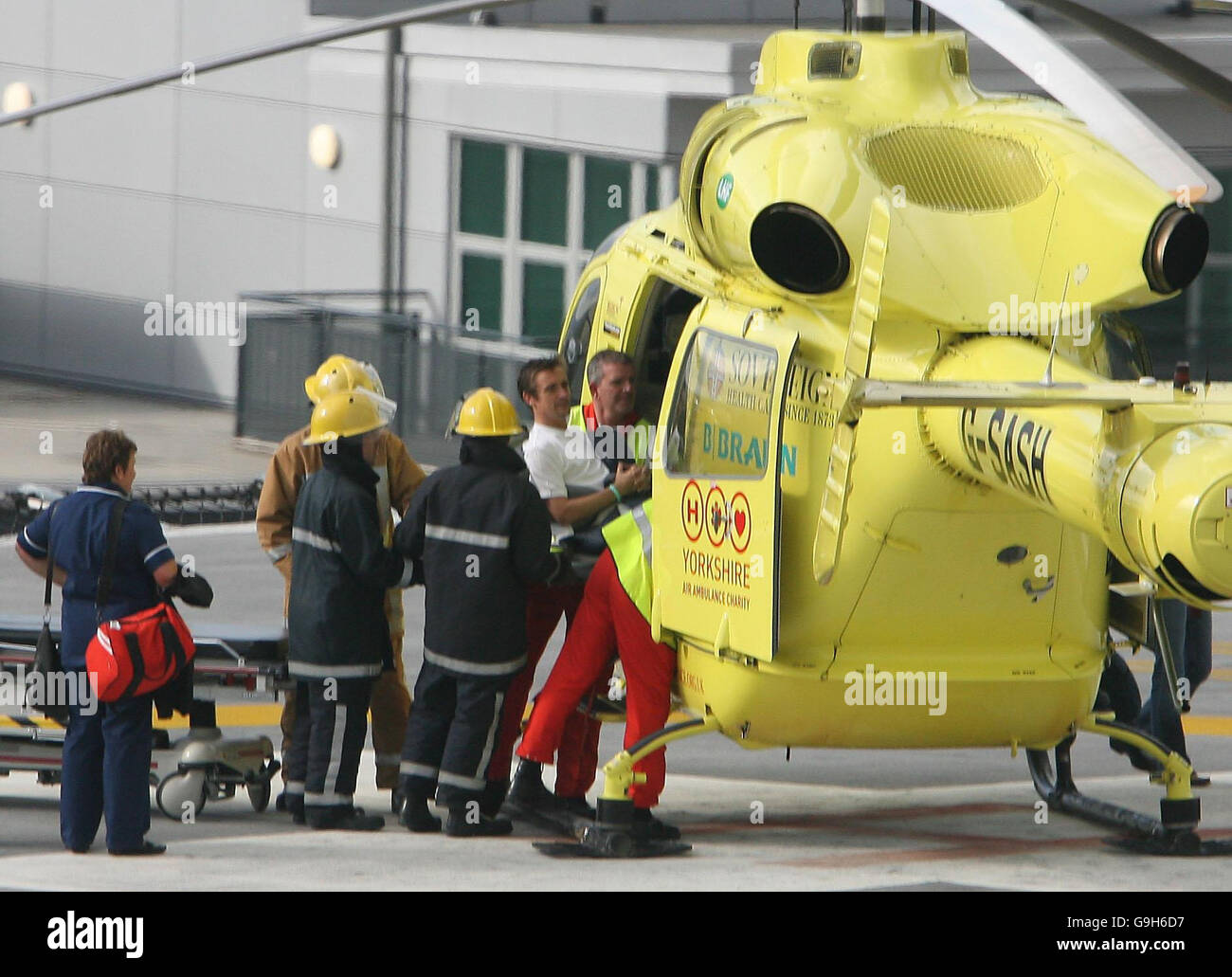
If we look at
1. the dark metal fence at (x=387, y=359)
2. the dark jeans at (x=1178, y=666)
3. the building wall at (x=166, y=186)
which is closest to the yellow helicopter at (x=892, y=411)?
the dark jeans at (x=1178, y=666)

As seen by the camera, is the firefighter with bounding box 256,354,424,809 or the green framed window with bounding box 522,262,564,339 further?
the green framed window with bounding box 522,262,564,339

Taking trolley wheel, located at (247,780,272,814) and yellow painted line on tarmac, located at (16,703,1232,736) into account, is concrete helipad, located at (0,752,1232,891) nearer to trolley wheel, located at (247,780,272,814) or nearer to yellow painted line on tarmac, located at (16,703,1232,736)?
trolley wheel, located at (247,780,272,814)

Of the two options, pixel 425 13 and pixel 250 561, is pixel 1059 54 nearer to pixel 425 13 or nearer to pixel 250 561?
pixel 425 13

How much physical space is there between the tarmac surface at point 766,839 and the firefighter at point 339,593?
32 cm

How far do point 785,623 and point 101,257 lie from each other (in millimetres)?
18174

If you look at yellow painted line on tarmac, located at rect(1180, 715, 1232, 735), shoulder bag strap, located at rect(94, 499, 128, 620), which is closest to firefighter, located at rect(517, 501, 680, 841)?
shoulder bag strap, located at rect(94, 499, 128, 620)

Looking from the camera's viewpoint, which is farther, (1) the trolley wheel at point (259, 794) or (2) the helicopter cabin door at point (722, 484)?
(1) the trolley wheel at point (259, 794)

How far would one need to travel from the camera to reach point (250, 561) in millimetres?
15453

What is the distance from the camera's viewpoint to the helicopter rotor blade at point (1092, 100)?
4516mm

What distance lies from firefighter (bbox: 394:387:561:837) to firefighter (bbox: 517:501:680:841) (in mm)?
199

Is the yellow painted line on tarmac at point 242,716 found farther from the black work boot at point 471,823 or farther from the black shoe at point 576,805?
the black work boot at point 471,823

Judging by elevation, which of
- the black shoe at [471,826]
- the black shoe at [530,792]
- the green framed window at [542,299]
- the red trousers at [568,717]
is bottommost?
the black shoe at [471,826]

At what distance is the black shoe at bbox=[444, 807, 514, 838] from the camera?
27.5 feet

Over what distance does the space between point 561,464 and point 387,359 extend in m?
11.5
